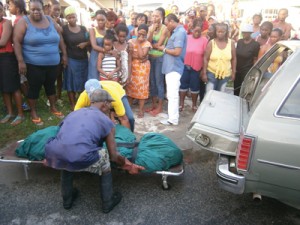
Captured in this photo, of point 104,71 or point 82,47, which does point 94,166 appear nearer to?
point 104,71

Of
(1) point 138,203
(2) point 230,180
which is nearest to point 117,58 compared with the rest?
(1) point 138,203

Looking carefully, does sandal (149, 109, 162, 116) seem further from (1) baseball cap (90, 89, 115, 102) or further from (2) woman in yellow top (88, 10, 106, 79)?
(1) baseball cap (90, 89, 115, 102)

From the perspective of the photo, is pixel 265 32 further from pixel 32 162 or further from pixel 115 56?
pixel 32 162

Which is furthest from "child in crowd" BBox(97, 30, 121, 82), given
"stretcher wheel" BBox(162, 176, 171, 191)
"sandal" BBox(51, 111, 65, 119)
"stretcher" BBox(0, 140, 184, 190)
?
"stretcher wheel" BBox(162, 176, 171, 191)

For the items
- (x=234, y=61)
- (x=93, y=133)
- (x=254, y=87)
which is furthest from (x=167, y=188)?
(x=234, y=61)

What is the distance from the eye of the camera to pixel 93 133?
8.07 ft

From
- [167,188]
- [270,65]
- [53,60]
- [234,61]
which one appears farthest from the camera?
[234,61]

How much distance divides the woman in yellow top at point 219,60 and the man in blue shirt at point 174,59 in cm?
43

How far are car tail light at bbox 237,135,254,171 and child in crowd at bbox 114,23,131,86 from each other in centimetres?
284

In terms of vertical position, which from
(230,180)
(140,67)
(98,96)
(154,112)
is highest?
(98,96)

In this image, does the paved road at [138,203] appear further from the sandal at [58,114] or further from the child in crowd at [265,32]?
the child in crowd at [265,32]

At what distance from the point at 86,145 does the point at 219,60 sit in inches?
116

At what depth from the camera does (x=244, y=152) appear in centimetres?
229

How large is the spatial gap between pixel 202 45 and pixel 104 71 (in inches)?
67.4
